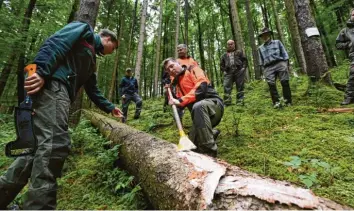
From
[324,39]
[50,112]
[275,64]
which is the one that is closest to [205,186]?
[50,112]

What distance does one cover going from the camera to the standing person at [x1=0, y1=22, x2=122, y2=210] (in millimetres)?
A: 2152

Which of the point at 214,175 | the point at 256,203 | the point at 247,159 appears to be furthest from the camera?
the point at 247,159

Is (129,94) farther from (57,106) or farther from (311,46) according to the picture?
(57,106)

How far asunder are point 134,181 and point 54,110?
1355mm

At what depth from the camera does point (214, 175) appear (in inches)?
75.9

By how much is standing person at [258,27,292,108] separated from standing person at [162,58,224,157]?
2.82 metres

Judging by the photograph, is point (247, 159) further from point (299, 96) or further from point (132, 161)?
point (299, 96)

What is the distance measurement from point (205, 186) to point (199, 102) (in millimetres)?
2052

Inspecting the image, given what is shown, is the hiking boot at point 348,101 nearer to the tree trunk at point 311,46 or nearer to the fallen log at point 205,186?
the tree trunk at point 311,46

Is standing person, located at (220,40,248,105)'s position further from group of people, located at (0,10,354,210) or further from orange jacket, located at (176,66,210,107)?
group of people, located at (0,10,354,210)

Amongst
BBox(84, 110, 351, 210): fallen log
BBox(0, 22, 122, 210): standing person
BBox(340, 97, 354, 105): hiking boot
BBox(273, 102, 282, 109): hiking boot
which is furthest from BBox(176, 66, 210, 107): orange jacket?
BBox(340, 97, 354, 105): hiking boot

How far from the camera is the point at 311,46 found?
6.40 metres

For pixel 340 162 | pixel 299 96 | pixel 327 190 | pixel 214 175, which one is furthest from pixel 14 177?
pixel 299 96

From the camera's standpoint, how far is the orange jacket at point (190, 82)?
3.90 metres
